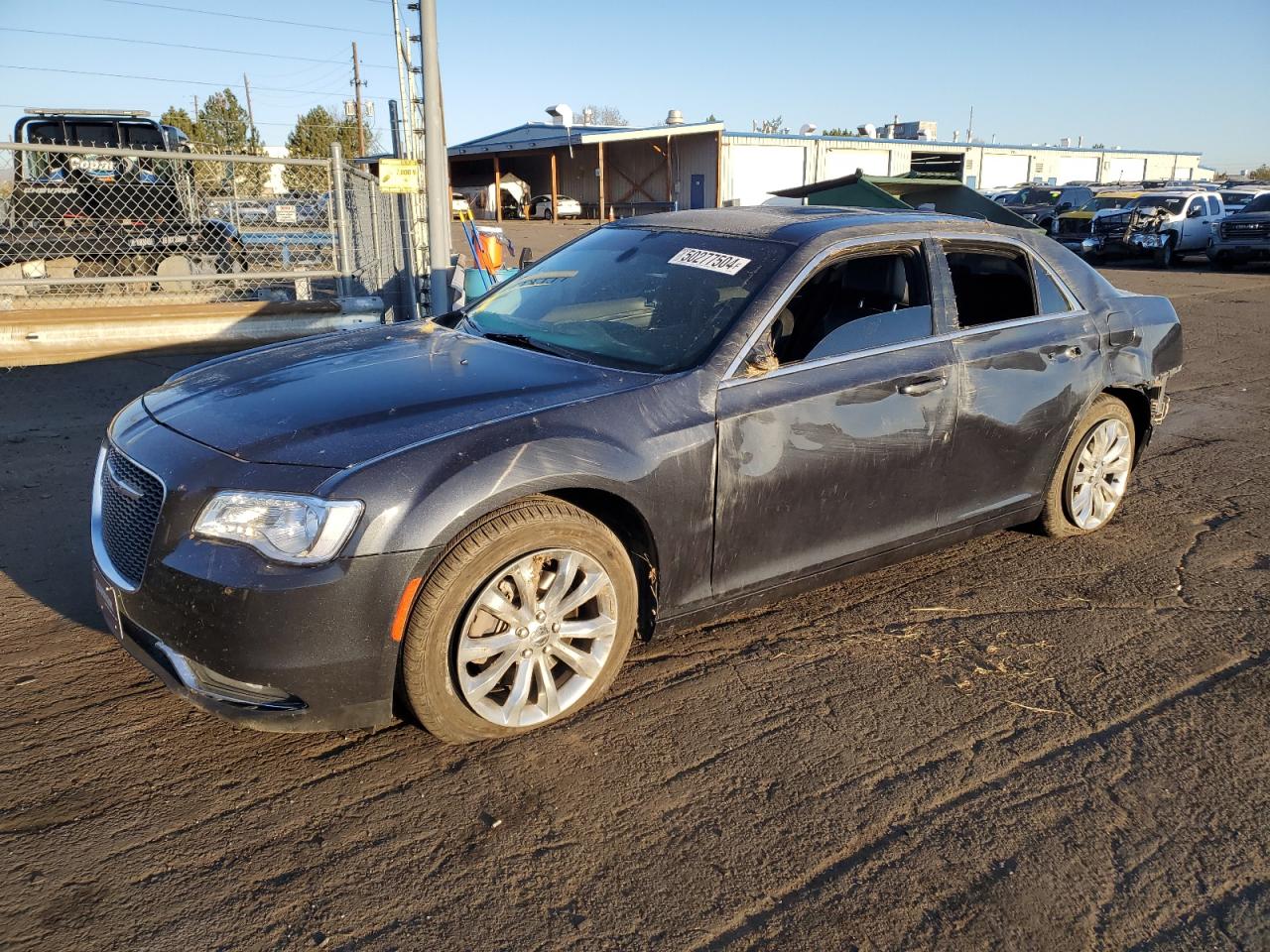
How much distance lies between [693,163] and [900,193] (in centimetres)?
3126

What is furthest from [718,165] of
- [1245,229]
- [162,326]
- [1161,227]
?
[162,326]

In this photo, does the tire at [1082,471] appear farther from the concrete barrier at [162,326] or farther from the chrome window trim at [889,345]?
the concrete barrier at [162,326]

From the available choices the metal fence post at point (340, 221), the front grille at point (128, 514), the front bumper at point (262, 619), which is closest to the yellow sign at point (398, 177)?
the metal fence post at point (340, 221)

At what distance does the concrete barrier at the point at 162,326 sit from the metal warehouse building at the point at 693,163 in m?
30.2

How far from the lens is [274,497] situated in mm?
2801

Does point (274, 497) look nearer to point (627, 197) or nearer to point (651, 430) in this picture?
point (651, 430)

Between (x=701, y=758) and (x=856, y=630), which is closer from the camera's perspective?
(x=701, y=758)

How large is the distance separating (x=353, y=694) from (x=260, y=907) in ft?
2.02

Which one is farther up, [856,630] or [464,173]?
[464,173]

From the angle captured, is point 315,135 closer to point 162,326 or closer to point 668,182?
point 668,182

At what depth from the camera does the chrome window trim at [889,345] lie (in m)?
3.60

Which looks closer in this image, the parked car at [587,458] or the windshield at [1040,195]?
the parked car at [587,458]

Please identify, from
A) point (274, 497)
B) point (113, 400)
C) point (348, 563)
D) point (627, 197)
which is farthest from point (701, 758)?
point (627, 197)

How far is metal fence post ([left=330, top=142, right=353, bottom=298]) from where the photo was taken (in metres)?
8.50
